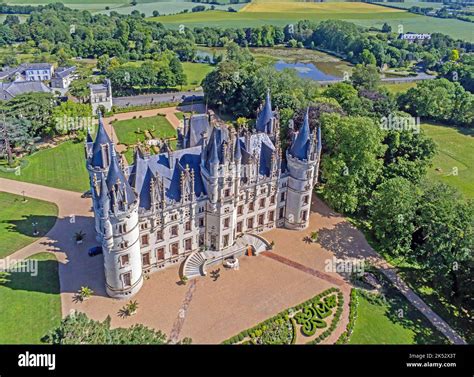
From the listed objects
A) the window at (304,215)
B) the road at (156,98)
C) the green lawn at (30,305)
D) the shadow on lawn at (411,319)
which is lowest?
the shadow on lawn at (411,319)

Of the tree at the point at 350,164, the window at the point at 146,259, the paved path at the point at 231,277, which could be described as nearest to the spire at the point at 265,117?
the tree at the point at 350,164

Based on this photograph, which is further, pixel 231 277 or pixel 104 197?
pixel 231 277

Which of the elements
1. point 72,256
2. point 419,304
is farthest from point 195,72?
point 419,304

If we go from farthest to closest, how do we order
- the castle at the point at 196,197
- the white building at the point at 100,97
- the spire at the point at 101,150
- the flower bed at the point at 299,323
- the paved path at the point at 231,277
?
the white building at the point at 100,97
the spire at the point at 101,150
the paved path at the point at 231,277
the castle at the point at 196,197
the flower bed at the point at 299,323

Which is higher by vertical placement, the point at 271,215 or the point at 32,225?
the point at 271,215

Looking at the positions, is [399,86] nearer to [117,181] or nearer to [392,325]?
[392,325]

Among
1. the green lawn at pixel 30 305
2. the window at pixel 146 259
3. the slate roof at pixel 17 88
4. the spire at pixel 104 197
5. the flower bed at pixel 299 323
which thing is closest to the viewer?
the spire at pixel 104 197

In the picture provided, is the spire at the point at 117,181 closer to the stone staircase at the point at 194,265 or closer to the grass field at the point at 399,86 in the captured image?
the stone staircase at the point at 194,265
